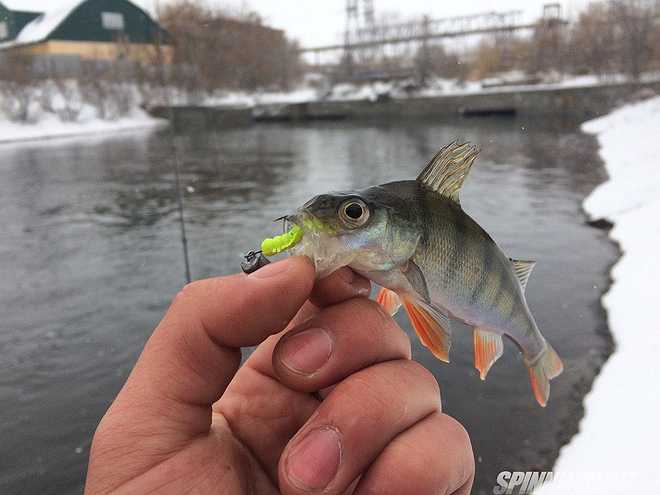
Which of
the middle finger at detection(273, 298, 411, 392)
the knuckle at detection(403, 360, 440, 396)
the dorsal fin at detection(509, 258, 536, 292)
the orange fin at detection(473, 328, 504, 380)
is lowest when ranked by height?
the knuckle at detection(403, 360, 440, 396)

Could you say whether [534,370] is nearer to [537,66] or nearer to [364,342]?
[364,342]

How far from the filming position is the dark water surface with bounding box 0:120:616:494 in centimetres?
419

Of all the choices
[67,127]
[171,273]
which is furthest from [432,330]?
[67,127]

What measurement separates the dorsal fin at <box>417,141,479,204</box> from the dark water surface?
2.98 m

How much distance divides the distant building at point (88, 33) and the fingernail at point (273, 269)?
4773cm

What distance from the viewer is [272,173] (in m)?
16.6

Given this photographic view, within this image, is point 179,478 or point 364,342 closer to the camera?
point 179,478

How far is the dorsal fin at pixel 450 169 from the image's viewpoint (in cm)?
132

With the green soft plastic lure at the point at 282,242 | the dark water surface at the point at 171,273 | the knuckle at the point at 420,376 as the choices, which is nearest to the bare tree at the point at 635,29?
the dark water surface at the point at 171,273

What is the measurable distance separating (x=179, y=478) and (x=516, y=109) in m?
37.8

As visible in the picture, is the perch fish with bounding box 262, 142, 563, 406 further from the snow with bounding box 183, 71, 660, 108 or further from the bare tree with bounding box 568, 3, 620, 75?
the snow with bounding box 183, 71, 660, 108

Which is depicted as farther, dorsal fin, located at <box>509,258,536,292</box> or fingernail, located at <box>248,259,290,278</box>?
dorsal fin, located at <box>509,258,536,292</box>

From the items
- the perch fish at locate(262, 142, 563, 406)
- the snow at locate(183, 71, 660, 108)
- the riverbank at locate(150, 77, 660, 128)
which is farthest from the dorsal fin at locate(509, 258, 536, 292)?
the snow at locate(183, 71, 660, 108)

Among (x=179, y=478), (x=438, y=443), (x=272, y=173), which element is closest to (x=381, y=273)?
(x=438, y=443)
